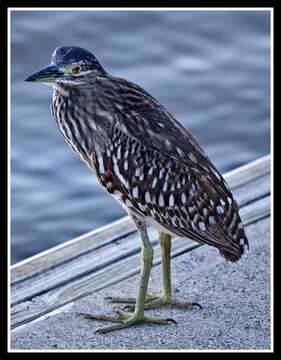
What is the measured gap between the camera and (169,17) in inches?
402

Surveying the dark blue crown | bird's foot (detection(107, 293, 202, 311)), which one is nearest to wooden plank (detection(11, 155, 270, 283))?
bird's foot (detection(107, 293, 202, 311))

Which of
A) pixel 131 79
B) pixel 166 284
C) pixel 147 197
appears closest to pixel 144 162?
pixel 147 197

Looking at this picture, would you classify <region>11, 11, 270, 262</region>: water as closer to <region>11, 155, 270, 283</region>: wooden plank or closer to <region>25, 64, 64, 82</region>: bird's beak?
<region>11, 155, 270, 283</region>: wooden plank

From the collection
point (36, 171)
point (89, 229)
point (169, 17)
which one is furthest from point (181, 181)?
point (169, 17)

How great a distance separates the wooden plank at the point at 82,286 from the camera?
5.86 m

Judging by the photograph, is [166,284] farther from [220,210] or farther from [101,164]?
[101,164]

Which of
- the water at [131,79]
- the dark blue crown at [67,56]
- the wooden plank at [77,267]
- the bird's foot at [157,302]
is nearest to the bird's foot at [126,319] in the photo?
the bird's foot at [157,302]

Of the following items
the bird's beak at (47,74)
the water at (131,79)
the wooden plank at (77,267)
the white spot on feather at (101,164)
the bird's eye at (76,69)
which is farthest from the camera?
the water at (131,79)

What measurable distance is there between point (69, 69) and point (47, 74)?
0.13 metres

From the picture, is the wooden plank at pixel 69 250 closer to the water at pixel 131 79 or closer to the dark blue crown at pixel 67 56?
the water at pixel 131 79

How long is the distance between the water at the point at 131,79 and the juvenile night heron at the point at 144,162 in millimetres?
1721

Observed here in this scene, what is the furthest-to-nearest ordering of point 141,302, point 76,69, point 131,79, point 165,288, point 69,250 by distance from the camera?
1. point 131,79
2. point 69,250
3. point 165,288
4. point 141,302
5. point 76,69

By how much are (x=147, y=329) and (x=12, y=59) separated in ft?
14.1

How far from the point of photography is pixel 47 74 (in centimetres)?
550
